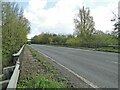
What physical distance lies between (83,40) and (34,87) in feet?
199

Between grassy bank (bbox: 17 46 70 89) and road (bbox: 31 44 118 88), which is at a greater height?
grassy bank (bbox: 17 46 70 89)

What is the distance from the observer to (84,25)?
66625 mm

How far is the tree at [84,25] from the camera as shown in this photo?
6594 cm

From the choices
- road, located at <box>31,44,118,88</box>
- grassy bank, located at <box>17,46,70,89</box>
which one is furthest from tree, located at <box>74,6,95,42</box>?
grassy bank, located at <box>17,46,70,89</box>

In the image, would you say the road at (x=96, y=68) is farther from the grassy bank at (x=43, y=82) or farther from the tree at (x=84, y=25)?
the tree at (x=84, y=25)

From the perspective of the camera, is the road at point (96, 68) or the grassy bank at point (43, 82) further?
the road at point (96, 68)

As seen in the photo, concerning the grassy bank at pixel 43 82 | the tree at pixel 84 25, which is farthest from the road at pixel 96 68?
the tree at pixel 84 25

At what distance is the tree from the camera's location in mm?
65938

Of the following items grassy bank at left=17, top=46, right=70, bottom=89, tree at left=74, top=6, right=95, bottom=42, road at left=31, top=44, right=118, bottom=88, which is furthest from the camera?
tree at left=74, top=6, right=95, bottom=42

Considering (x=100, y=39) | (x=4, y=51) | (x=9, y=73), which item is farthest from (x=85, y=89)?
(x=100, y=39)

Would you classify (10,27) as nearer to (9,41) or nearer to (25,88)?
(9,41)

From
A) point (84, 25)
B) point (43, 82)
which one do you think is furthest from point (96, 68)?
point (84, 25)

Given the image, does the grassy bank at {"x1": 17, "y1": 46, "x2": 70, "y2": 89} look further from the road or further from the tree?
the tree

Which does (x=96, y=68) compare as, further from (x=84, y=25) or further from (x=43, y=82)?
(x=84, y=25)
